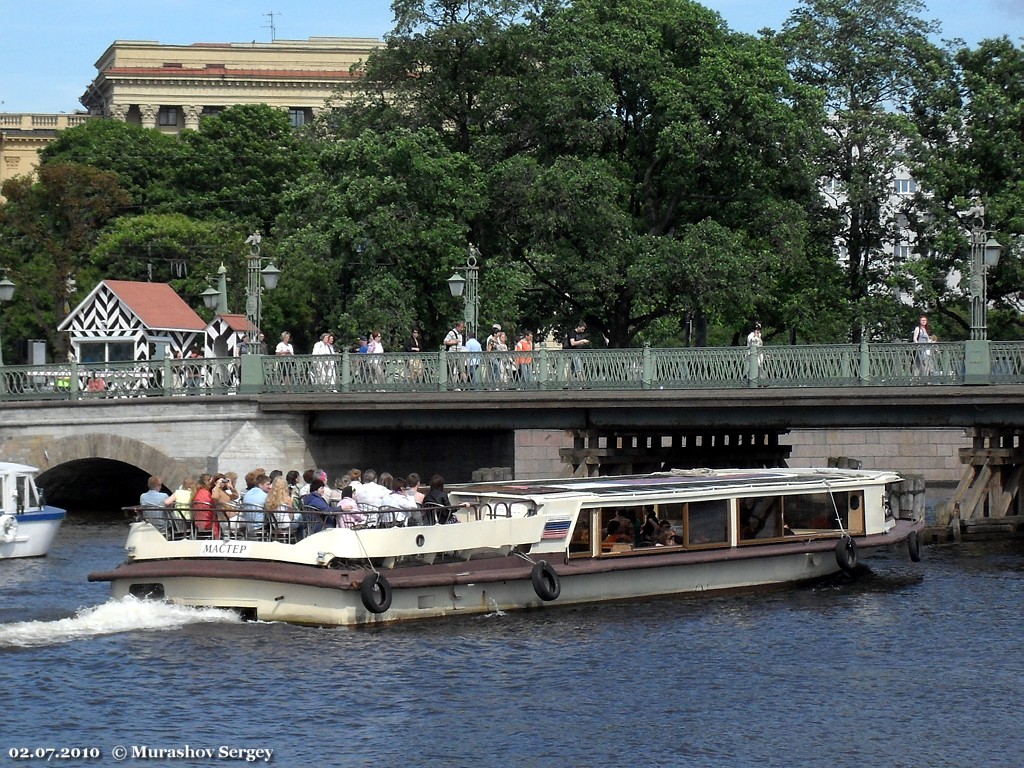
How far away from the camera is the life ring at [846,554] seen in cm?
3141

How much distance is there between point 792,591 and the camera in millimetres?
30719

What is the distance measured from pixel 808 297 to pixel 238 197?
94.3 ft

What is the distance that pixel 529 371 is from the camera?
A: 3978cm

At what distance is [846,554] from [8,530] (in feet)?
55.9

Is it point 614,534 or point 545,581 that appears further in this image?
point 614,534

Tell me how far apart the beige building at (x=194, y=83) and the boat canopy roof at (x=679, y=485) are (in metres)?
74.1

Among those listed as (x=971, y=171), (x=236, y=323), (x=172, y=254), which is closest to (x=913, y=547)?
(x=971, y=171)

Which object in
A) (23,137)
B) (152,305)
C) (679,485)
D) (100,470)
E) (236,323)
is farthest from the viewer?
(23,137)

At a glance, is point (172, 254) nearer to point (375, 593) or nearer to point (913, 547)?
point (913, 547)

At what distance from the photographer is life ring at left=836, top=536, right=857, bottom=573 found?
Result: 31406 mm

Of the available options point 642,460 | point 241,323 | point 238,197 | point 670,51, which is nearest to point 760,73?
point 670,51

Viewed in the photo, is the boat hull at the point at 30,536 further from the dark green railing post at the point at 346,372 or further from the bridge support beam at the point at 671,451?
the bridge support beam at the point at 671,451

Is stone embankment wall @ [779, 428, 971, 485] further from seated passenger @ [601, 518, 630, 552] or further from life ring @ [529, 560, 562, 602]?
life ring @ [529, 560, 562, 602]

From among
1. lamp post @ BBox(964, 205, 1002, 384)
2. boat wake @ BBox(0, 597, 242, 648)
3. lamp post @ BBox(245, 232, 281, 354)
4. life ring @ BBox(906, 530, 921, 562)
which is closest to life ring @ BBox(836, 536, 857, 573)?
life ring @ BBox(906, 530, 921, 562)
